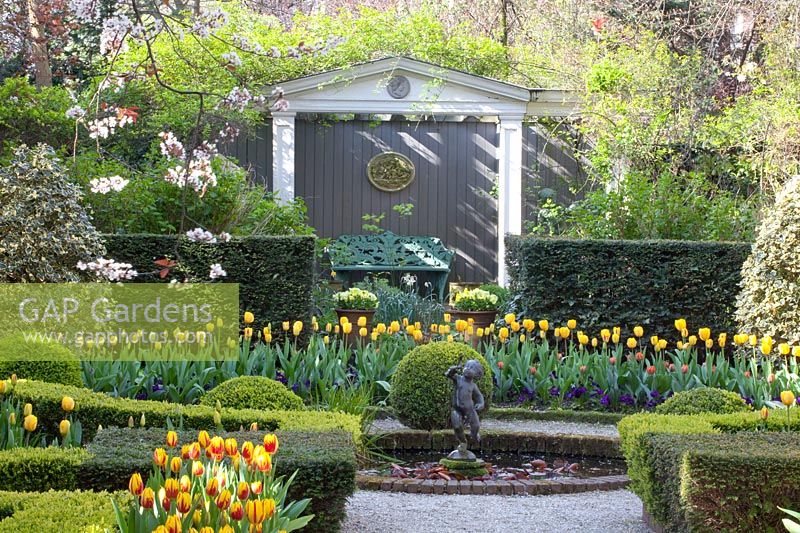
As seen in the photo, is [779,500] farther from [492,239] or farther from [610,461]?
[492,239]

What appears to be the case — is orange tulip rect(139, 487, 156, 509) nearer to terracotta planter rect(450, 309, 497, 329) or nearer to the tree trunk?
the tree trunk

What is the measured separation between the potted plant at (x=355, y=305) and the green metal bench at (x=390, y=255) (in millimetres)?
3254

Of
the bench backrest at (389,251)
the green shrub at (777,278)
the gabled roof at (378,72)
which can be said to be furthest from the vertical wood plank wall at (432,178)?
the green shrub at (777,278)

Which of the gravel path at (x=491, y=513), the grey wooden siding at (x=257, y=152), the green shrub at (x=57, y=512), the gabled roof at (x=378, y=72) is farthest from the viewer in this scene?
the grey wooden siding at (x=257, y=152)

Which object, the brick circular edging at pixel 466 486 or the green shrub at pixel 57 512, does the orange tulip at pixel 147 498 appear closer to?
the green shrub at pixel 57 512

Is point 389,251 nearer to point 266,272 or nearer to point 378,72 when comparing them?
point 378,72

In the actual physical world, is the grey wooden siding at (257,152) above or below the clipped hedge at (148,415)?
above

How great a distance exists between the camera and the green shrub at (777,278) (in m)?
8.40

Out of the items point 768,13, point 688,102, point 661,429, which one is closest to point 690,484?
point 661,429

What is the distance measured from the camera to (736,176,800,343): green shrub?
8398mm

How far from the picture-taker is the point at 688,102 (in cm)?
1438

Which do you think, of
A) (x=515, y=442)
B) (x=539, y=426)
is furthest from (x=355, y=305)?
(x=515, y=442)

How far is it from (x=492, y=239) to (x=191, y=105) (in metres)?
4.92

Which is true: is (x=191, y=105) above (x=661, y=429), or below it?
above
